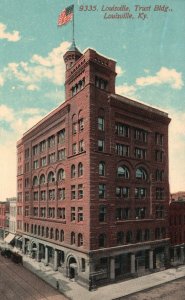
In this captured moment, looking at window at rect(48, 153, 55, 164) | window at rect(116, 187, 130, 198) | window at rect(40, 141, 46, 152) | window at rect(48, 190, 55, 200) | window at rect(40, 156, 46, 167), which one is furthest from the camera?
window at rect(40, 141, 46, 152)

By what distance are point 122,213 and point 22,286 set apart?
50.0ft

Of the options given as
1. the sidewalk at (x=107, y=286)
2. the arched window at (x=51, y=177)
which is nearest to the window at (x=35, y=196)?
the arched window at (x=51, y=177)

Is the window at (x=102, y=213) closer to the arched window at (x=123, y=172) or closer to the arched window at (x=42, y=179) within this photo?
the arched window at (x=123, y=172)

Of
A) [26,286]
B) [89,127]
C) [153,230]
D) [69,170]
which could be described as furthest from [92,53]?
[26,286]

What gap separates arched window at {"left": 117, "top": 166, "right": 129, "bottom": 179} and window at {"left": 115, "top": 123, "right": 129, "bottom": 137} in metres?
4.63

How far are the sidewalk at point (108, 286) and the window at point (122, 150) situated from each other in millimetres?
16468

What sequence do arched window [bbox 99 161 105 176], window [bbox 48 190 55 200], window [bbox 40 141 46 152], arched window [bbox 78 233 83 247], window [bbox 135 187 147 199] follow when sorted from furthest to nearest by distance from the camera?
window [bbox 40 141 46 152], window [bbox 48 190 55 200], window [bbox 135 187 147 199], arched window [bbox 99 161 105 176], arched window [bbox 78 233 83 247]

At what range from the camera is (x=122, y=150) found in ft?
131

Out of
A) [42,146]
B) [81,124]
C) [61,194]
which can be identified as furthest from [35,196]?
[81,124]

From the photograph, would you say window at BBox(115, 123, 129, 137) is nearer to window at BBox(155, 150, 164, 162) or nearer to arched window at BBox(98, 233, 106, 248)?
window at BBox(155, 150, 164, 162)

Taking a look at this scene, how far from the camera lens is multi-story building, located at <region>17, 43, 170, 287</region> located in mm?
35625

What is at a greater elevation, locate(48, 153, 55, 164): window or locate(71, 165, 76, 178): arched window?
locate(48, 153, 55, 164): window

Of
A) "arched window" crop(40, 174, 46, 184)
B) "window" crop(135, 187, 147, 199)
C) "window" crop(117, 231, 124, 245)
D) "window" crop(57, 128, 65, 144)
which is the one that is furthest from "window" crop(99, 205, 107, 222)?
"arched window" crop(40, 174, 46, 184)

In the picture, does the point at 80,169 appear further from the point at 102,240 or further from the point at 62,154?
the point at 102,240
